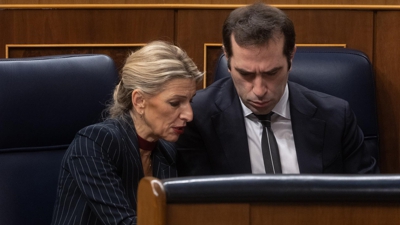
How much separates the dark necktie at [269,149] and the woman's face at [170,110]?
0.18 meters

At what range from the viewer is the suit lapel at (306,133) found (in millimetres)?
1529

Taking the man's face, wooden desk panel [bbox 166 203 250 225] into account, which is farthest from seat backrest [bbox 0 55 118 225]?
wooden desk panel [bbox 166 203 250 225]

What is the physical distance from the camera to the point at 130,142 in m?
1.48

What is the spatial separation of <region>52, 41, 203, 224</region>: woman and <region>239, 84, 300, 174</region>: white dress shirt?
0.16 m

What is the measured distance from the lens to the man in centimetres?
148

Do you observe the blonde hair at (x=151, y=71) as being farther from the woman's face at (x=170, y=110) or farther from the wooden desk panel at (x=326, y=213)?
the wooden desk panel at (x=326, y=213)

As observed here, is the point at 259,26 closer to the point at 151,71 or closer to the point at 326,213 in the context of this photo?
the point at 151,71

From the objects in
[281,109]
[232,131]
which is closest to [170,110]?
[232,131]

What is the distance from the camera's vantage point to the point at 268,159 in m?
1.52

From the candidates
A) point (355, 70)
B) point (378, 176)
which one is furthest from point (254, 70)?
point (378, 176)

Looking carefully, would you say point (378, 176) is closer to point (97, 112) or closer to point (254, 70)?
point (254, 70)

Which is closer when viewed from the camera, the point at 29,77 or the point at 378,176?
the point at 378,176

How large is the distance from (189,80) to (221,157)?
0.19 metres

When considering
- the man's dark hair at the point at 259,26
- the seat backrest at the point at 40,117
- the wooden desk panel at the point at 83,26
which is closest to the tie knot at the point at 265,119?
the man's dark hair at the point at 259,26
